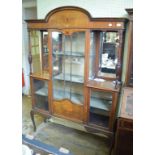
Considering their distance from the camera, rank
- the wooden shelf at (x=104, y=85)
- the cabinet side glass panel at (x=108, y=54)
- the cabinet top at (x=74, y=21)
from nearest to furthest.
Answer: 1. the cabinet top at (x=74, y=21)
2. the wooden shelf at (x=104, y=85)
3. the cabinet side glass panel at (x=108, y=54)

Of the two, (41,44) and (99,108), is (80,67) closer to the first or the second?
(99,108)

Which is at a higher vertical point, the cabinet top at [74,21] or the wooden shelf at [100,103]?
the cabinet top at [74,21]

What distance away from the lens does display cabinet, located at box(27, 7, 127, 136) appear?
197 cm

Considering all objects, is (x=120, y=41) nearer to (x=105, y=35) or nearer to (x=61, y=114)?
(x=105, y=35)

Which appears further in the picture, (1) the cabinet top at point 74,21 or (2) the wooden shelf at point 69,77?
(2) the wooden shelf at point 69,77

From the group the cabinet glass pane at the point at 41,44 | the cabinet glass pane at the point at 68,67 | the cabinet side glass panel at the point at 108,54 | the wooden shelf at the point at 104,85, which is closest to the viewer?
the wooden shelf at the point at 104,85

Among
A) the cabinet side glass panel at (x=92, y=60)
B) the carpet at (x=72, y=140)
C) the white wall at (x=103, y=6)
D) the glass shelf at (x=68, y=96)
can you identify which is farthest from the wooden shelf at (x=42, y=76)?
the white wall at (x=103, y=6)

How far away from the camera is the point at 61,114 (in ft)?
7.93

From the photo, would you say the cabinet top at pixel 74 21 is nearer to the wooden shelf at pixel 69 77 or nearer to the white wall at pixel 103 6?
the white wall at pixel 103 6

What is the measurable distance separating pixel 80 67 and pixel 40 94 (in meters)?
0.83

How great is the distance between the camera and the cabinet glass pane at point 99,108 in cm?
215

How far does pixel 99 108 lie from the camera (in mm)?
2201

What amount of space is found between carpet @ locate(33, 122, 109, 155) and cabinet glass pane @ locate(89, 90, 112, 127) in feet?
1.56
